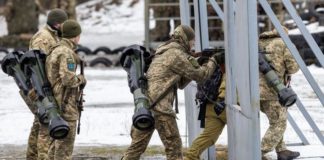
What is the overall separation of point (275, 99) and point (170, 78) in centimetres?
157

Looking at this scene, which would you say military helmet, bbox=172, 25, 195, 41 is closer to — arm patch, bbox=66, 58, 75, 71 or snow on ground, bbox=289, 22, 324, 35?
arm patch, bbox=66, 58, 75, 71

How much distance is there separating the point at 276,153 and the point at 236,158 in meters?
1.90

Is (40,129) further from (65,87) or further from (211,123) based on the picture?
(211,123)

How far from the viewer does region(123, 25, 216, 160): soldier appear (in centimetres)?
764

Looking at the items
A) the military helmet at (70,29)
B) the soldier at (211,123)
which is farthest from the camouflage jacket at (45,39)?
the soldier at (211,123)

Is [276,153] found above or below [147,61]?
below

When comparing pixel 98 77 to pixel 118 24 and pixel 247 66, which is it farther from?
pixel 118 24

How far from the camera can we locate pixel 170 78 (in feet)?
25.2

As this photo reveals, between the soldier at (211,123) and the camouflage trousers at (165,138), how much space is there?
299mm

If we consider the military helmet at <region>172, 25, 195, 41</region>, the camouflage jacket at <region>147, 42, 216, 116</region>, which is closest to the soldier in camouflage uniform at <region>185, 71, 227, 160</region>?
the camouflage jacket at <region>147, 42, 216, 116</region>

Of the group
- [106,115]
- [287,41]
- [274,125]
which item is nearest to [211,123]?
[274,125]

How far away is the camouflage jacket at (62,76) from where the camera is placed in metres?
7.66

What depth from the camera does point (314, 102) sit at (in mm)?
14508

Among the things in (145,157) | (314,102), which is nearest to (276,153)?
(145,157)
